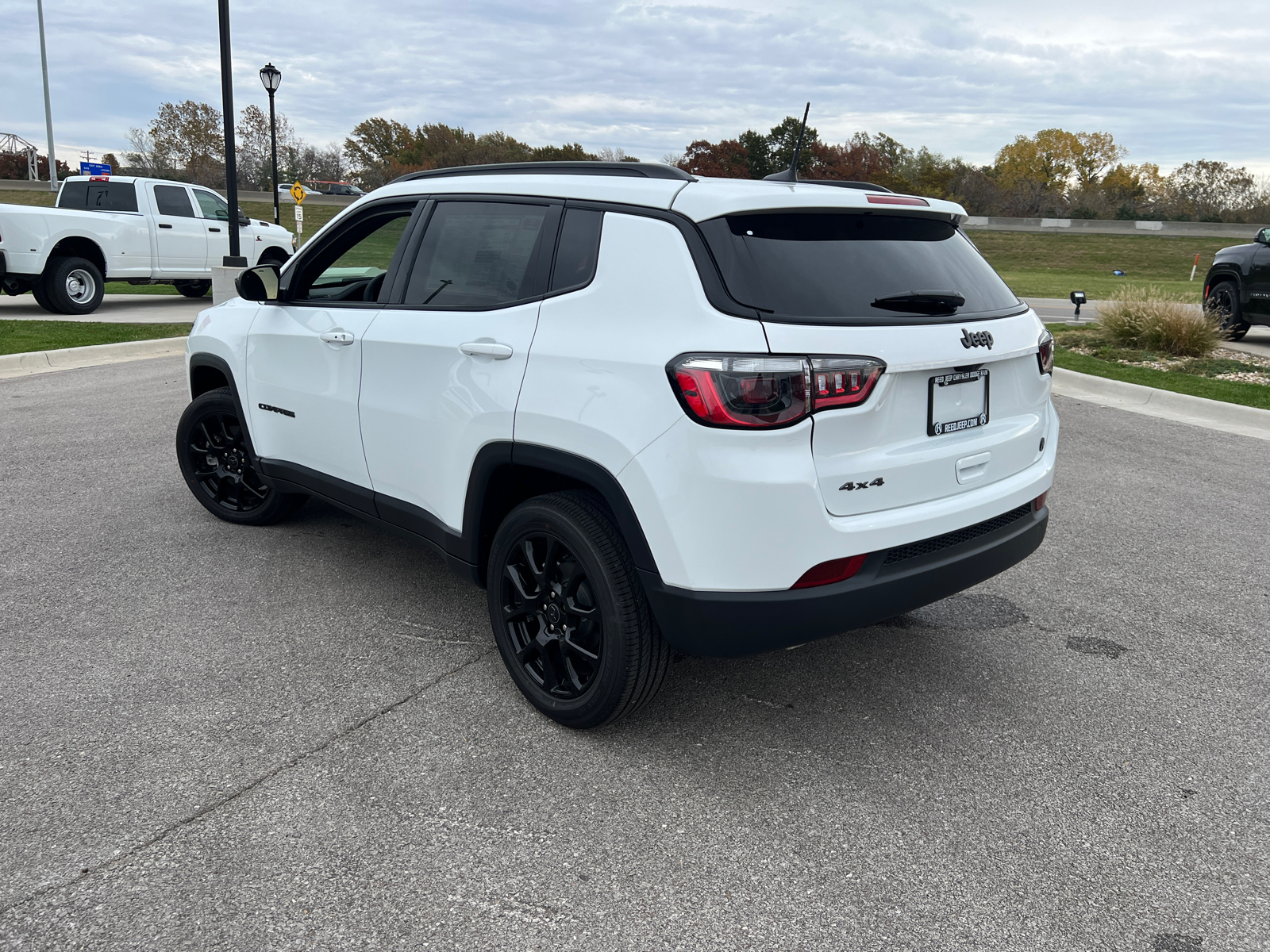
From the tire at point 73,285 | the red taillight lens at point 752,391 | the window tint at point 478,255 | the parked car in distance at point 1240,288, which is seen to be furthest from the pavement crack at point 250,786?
the tire at point 73,285

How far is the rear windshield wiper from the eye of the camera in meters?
2.85

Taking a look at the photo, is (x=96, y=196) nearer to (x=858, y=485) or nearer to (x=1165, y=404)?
(x=1165, y=404)

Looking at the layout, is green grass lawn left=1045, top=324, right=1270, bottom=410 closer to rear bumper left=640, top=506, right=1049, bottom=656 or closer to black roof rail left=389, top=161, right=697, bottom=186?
rear bumper left=640, top=506, right=1049, bottom=656

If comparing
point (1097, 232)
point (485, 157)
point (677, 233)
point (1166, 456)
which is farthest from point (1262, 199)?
point (677, 233)

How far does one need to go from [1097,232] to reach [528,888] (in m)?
59.7

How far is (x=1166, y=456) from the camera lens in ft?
24.1

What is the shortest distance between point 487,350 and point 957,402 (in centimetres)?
152

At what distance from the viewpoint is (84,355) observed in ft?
35.5

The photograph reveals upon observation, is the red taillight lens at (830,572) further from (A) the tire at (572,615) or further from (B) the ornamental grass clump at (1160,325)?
(B) the ornamental grass clump at (1160,325)

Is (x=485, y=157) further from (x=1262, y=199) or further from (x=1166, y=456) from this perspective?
(x=1166, y=456)

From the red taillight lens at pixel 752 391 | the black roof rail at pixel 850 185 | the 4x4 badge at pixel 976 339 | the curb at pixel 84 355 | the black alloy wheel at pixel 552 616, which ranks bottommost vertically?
the black alloy wheel at pixel 552 616

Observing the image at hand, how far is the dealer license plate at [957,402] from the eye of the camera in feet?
9.36

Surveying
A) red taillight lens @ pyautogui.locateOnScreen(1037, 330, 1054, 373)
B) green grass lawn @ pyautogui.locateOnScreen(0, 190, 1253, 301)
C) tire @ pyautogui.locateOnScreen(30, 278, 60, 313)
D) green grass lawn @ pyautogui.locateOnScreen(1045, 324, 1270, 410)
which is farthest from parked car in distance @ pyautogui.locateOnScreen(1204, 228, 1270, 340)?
green grass lawn @ pyautogui.locateOnScreen(0, 190, 1253, 301)

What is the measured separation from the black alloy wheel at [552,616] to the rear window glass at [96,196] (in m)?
14.9
